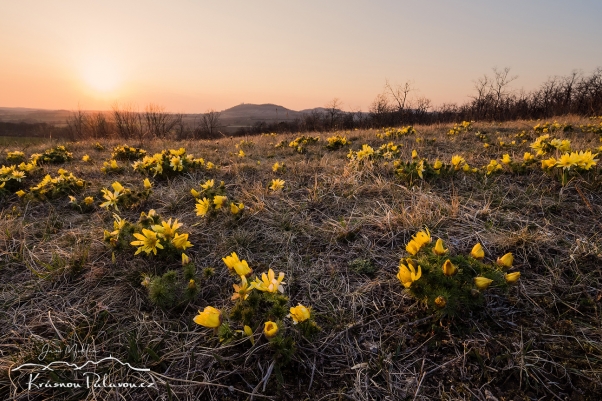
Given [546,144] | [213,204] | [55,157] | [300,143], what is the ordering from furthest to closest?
[300,143]
[55,157]
[546,144]
[213,204]

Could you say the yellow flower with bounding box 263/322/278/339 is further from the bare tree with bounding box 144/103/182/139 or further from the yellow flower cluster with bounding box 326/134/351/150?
the bare tree with bounding box 144/103/182/139

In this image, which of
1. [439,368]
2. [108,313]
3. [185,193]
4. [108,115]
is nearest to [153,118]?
[108,115]

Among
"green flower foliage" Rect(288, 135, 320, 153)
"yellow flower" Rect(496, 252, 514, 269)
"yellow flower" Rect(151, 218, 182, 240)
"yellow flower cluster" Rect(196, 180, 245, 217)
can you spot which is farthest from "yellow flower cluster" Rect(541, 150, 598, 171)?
"green flower foliage" Rect(288, 135, 320, 153)

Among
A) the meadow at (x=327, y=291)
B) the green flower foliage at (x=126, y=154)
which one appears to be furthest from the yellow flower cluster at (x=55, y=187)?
the green flower foliage at (x=126, y=154)

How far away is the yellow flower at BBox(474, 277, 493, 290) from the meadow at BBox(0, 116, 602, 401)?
0.01 m

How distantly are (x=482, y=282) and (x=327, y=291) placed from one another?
958mm

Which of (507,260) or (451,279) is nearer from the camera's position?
(451,279)

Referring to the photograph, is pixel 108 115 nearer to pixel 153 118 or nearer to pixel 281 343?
pixel 153 118

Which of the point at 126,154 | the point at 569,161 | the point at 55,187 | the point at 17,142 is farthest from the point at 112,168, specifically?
the point at 17,142

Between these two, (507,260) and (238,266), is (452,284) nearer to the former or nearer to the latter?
(507,260)

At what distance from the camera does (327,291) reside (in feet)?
7.11

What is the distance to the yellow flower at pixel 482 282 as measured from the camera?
1.66m

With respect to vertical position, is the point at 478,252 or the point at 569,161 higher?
the point at 569,161

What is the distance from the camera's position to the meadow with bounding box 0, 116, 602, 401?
154 cm
